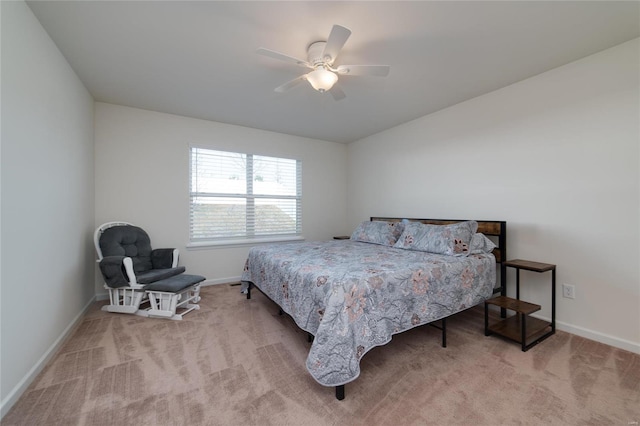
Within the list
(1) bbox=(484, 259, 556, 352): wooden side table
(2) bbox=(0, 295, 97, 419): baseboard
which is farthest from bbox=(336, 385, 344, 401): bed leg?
(2) bbox=(0, 295, 97, 419): baseboard

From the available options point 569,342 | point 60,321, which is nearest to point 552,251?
point 569,342

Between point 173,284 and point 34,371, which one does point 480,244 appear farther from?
point 34,371

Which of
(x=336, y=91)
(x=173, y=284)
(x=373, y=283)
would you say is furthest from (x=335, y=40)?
(x=173, y=284)

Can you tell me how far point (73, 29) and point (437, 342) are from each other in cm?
385

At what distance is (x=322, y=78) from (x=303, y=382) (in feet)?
7.40

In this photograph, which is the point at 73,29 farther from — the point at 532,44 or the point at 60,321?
the point at 532,44

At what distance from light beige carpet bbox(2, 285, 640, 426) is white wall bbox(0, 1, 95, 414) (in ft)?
0.89

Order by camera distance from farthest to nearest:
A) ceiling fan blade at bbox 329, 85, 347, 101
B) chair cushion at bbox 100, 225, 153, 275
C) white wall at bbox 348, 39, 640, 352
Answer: chair cushion at bbox 100, 225, 153, 275, ceiling fan blade at bbox 329, 85, 347, 101, white wall at bbox 348, 39, 640, 352

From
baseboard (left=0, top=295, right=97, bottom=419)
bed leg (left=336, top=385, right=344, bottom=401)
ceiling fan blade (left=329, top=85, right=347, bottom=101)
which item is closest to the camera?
baseboard (left=0, top=295, right=97, bottom=419)

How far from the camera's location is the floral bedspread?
1618mm

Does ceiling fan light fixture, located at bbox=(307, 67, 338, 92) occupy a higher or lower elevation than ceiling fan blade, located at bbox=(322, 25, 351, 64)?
lower

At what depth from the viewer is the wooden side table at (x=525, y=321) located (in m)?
2.23

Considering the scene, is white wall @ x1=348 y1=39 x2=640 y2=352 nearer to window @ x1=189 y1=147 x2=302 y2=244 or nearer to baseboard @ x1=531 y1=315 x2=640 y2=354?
baseboard @ x1=531 y1=315 x2=640 y2=354

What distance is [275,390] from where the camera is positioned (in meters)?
1.68
